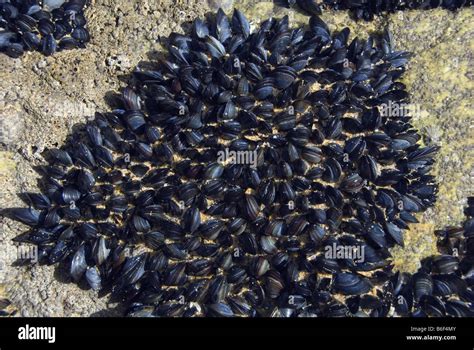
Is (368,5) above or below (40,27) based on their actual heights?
above

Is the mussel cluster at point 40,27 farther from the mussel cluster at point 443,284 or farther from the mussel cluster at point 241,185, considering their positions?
the mussel cluster at point 443,284

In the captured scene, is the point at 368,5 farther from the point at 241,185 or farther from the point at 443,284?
the point at 443,284

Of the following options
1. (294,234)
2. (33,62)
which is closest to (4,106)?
(33,62)

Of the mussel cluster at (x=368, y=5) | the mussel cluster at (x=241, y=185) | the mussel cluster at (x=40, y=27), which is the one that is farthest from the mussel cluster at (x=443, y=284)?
the mussel cluster at (x=40, y=27)

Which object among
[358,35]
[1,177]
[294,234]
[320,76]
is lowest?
[294,234]

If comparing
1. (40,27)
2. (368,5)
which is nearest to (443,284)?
(368,5)
